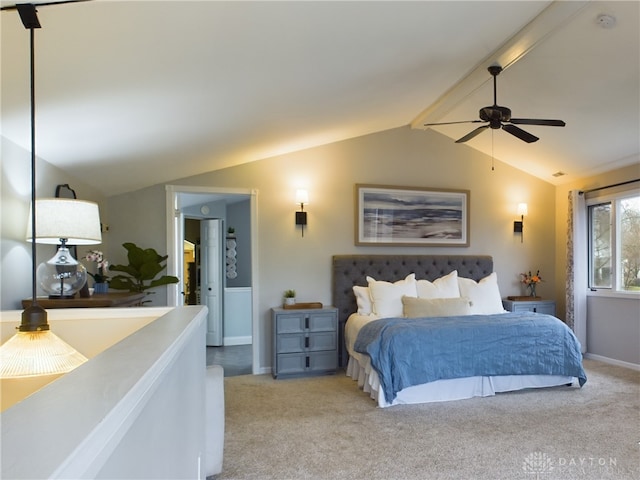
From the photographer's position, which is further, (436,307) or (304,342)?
(304,342)

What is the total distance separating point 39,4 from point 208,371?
202 cm

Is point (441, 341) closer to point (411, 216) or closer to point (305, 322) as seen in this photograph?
point (305, 322)

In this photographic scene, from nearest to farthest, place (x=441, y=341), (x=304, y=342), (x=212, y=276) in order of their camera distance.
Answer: (x=441, y=341)
(x=304, y=342)
(x=212, y=276)

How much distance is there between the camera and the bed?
11.5ft

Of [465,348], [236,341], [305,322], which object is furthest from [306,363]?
[236,341]

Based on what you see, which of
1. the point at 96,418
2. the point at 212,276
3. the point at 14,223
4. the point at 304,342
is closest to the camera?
the point at 96,418

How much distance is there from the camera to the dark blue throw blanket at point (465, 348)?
3465 mm

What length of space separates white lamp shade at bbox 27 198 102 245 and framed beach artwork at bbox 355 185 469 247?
3.32m

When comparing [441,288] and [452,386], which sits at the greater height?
[441,288]

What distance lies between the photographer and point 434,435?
2957 millimetres

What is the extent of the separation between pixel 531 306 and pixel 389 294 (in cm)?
211

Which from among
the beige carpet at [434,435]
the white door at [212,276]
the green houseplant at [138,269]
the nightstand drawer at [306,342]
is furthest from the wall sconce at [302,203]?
the white door at [212,276]

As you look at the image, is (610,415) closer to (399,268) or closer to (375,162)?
(399,268)

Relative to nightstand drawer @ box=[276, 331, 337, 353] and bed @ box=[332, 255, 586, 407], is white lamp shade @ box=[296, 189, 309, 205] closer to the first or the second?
bed @ box=[332, 255, 586, 407]
